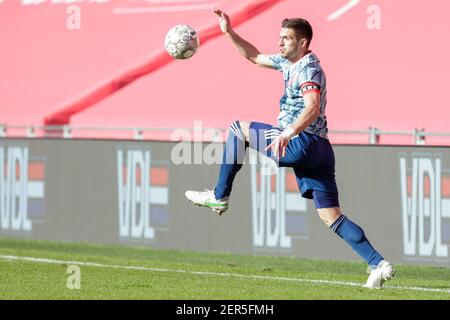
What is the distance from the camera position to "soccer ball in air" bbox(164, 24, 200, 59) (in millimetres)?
10578

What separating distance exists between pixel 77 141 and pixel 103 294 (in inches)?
302

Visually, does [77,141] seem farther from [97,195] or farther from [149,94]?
[149,94]

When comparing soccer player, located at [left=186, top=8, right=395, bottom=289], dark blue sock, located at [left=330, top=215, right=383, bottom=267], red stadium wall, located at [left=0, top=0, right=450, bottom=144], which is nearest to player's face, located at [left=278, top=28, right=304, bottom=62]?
soccer player, located at [left=186, top=8, right=395, bottom=289]

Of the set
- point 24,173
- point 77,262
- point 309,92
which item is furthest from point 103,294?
point 24,173

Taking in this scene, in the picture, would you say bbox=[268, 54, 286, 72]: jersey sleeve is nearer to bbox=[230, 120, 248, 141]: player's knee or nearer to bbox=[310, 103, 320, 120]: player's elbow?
bbox=[230, 120, 248, 141]: player's knee

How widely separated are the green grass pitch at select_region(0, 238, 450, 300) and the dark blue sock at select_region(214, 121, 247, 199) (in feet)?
2.66

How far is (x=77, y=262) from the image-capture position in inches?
503

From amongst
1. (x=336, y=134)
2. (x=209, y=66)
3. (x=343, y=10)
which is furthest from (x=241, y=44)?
(x=209, y=66)

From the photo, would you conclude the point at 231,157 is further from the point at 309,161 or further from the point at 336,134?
the point at 336,134

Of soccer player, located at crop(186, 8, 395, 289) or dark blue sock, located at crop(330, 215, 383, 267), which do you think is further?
dark blue sock, located at crop(330, 215, 383, 267)

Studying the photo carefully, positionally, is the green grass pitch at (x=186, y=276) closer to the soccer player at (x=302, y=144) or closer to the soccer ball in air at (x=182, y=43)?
the soccer player at (x=302, y=144)

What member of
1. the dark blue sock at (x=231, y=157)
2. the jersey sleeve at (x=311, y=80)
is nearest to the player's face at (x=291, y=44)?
the jersey sleeve at (x=311, y=80)

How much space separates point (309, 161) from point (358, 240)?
78 centimetres

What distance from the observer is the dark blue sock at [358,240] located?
31.7 feet
